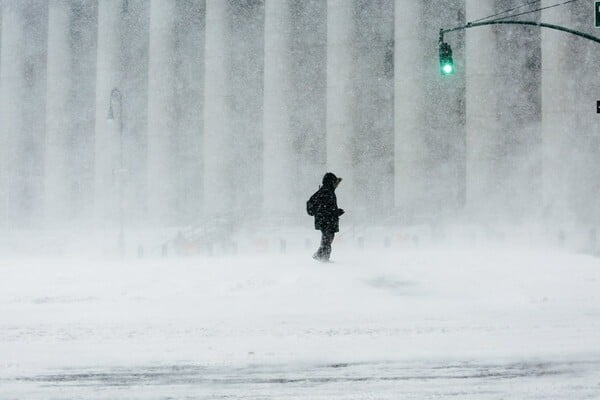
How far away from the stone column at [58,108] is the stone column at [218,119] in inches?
503

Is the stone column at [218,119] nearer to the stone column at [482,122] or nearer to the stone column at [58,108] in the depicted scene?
the stone column at [58,108]

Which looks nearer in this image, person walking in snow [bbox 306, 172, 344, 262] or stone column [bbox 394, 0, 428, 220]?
person walking in snow [bbox 306, 172, 344, 262]

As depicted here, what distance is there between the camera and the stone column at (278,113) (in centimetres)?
3934

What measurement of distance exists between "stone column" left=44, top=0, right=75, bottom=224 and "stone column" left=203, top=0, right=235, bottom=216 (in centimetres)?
1278

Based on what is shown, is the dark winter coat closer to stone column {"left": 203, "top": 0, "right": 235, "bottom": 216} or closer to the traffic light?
the traffic light

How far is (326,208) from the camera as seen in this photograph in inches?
634

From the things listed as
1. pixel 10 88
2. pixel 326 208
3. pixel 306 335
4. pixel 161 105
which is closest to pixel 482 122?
pixel 161 105

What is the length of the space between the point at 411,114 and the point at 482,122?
3.53 m

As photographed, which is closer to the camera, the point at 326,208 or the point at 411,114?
the point at 326,208

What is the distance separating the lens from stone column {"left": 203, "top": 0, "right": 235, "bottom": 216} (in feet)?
135

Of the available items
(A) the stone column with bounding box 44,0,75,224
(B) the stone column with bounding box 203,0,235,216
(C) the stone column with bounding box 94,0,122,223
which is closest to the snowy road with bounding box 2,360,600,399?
(B) the stone column with bounding box 203,0,235,216

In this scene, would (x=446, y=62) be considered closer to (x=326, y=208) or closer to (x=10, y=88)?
(x=326, y=208)

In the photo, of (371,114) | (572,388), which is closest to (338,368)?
(572,388)

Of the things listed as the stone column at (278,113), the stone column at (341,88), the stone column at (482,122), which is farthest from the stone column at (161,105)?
the stone column at (482,122)
